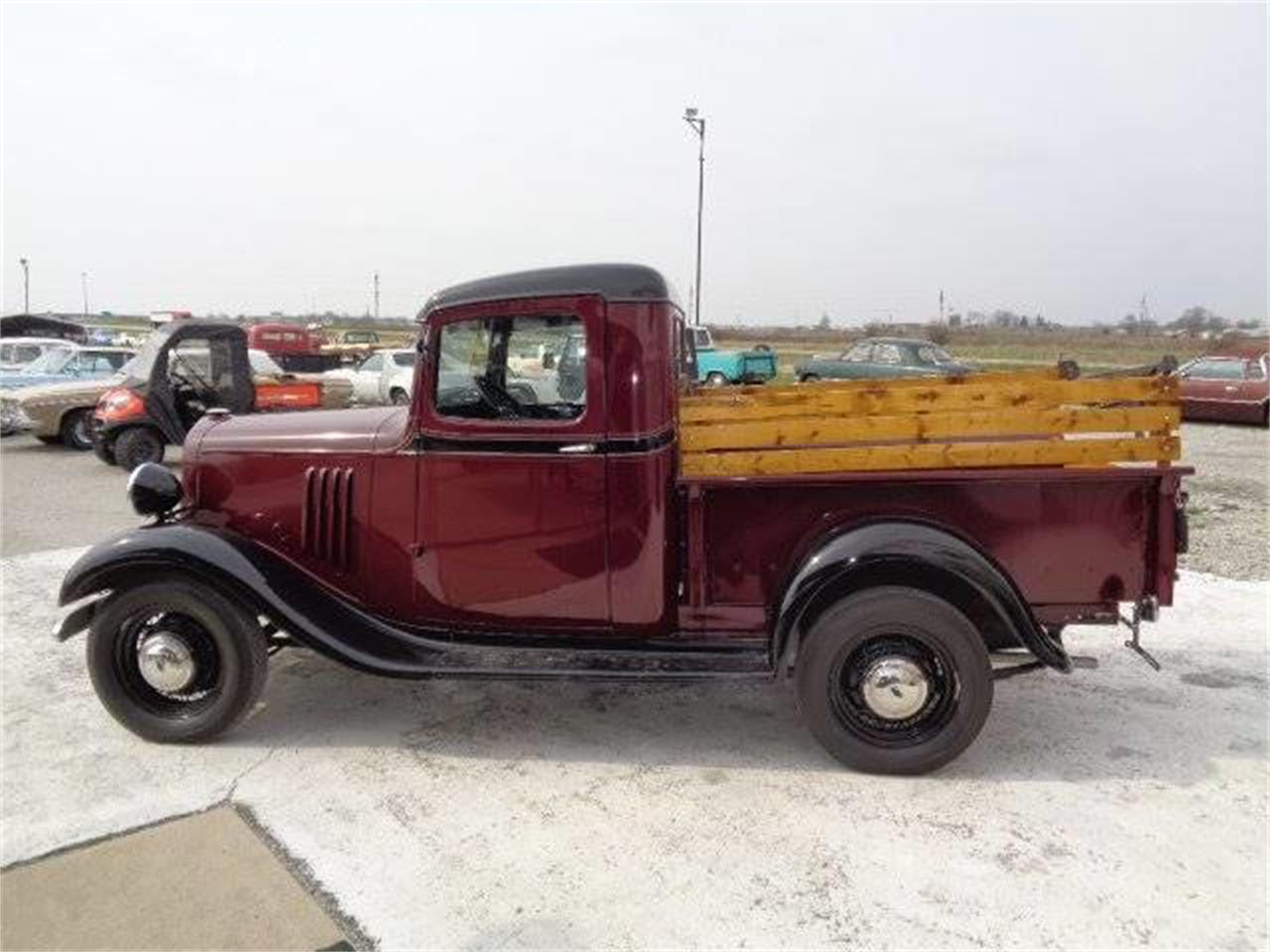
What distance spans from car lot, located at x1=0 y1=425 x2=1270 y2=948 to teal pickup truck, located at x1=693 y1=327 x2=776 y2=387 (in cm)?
1650

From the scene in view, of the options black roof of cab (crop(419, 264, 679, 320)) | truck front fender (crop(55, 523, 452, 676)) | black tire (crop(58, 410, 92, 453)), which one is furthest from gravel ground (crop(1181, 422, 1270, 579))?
black tire (crop(58, 410, 92, 453))

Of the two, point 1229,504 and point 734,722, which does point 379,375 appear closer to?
point 1229,504

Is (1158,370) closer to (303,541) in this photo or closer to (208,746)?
(303,541)

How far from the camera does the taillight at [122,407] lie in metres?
10.9

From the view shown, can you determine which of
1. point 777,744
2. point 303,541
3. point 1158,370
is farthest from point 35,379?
point 1158,370

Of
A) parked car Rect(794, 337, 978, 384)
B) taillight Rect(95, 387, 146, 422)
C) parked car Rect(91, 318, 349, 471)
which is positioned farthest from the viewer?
parked car Rect(794, 337, 978, 384)

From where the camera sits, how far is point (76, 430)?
43.6ft

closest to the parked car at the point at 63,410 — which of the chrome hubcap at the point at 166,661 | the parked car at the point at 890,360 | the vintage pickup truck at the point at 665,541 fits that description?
the chrome hubcap at the point at 166,661

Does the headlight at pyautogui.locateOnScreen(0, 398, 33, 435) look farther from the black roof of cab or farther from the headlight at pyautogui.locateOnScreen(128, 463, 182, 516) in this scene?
the black roof of cab

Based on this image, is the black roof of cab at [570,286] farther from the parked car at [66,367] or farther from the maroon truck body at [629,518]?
the parked car at [66,367]

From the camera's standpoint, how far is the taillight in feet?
35.8

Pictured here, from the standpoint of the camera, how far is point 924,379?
369cm

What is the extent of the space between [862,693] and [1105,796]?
979mm

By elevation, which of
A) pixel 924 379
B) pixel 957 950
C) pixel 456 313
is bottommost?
pixel 957 950
